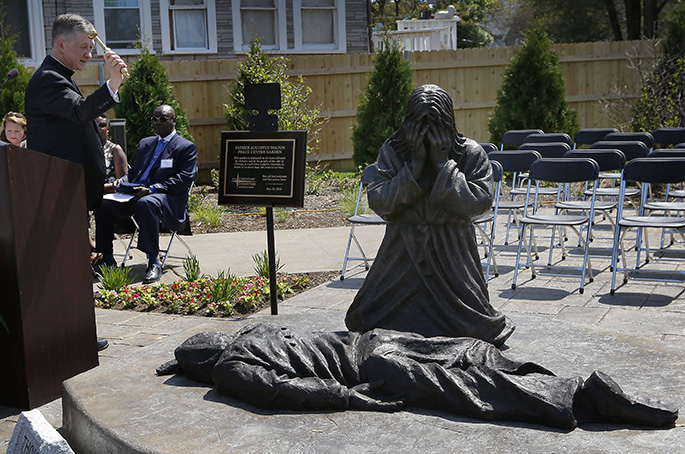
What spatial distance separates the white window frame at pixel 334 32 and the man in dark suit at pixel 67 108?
13401 millimetres

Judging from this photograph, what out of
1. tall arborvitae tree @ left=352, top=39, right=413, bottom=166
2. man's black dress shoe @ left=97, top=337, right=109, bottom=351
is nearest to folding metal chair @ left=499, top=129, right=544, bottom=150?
tall arborvitae tree @ left=352, top=39, right=413, bottom=166

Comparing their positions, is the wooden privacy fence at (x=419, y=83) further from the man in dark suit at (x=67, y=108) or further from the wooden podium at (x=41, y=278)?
the wooden podium at (x=41, y=278)

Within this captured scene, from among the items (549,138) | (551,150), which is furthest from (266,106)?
(549,138)

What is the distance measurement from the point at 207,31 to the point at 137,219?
10.4 m

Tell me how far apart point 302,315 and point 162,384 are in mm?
1490

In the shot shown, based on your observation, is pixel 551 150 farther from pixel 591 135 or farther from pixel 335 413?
pixel 335 413

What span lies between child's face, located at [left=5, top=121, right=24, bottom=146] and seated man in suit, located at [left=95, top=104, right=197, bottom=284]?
3.78 ft

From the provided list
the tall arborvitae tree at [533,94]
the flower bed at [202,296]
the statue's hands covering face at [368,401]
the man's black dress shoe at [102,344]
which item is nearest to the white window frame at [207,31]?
the tall arborvitae tree at [533,94]

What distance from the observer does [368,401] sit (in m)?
3.72

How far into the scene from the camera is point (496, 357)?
3.91 meters

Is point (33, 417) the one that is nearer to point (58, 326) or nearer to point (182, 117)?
point (58, 326)

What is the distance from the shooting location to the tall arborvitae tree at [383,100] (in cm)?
1432

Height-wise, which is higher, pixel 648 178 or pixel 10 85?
pixel 10 85

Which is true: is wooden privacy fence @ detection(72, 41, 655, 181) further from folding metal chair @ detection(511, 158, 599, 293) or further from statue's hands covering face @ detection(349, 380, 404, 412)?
Answer: statue's hands covering face @ detection(349, 380, 404, 412)
